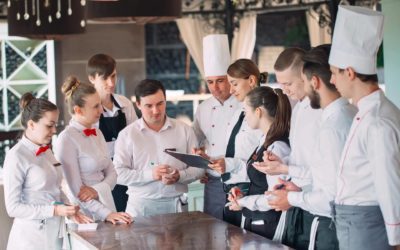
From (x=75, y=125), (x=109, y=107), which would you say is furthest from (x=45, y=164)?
(x=109, y=107)

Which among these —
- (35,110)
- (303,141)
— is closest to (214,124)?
(35,110)

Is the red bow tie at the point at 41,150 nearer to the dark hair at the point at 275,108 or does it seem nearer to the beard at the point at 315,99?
the dark hair at the point at 275,108

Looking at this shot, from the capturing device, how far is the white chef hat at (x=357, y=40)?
117 inches

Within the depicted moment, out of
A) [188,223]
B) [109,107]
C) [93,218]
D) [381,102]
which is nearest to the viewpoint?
[381,102]

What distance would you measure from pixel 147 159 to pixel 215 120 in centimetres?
52

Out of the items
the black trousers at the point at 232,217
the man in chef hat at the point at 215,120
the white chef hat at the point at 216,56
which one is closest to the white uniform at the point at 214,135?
the man in chef hat at the point at 215,120

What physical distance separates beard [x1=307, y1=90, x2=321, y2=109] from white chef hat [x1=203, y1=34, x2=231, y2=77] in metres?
1.53

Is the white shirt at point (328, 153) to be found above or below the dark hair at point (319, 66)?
below

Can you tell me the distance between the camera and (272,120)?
3727mm

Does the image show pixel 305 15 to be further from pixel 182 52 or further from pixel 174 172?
pixel 174 172

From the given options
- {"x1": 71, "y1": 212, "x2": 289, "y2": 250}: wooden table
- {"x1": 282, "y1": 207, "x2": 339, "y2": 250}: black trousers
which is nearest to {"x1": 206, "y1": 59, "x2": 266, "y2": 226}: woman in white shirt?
{"x1": 71, "y1": 212, "x2": 289, "y2": 250}: wooden table

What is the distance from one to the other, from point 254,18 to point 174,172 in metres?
6.62

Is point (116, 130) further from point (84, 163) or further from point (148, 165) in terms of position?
point (84, 163)

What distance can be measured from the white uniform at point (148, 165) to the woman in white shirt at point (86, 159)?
0.45 feet
